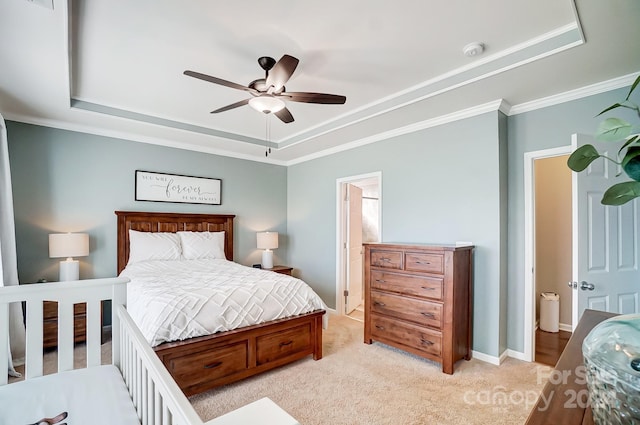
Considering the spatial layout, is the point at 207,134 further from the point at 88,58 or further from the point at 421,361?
the point at 421,361

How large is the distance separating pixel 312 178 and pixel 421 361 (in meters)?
3.10

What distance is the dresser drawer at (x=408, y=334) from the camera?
9.29 feet

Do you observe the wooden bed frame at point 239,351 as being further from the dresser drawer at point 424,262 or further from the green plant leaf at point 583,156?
the green plant leaf at point 583,156

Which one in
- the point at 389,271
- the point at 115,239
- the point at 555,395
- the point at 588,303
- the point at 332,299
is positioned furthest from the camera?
the point at 332,299

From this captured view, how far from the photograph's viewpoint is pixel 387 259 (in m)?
3.26

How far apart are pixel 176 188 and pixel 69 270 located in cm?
158

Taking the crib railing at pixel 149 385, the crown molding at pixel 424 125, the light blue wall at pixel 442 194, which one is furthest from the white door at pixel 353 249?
the crib railing at pixel 149 385

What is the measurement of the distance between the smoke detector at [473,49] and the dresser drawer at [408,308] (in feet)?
6.93

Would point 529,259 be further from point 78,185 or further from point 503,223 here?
point 78,185

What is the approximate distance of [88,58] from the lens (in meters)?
2.38

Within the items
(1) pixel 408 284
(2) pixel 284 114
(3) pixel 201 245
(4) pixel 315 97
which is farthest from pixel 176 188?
(1) pixel 408 284

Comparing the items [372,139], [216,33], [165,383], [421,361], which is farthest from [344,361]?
[216,33]

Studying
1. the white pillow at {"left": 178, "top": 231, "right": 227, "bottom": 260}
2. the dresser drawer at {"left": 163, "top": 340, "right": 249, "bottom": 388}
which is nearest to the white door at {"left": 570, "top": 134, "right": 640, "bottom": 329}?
the dresser drawer at {"left": 163, "top": 340, "right": 249, "bottom": 388}

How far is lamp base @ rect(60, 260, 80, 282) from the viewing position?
327 centimetres
